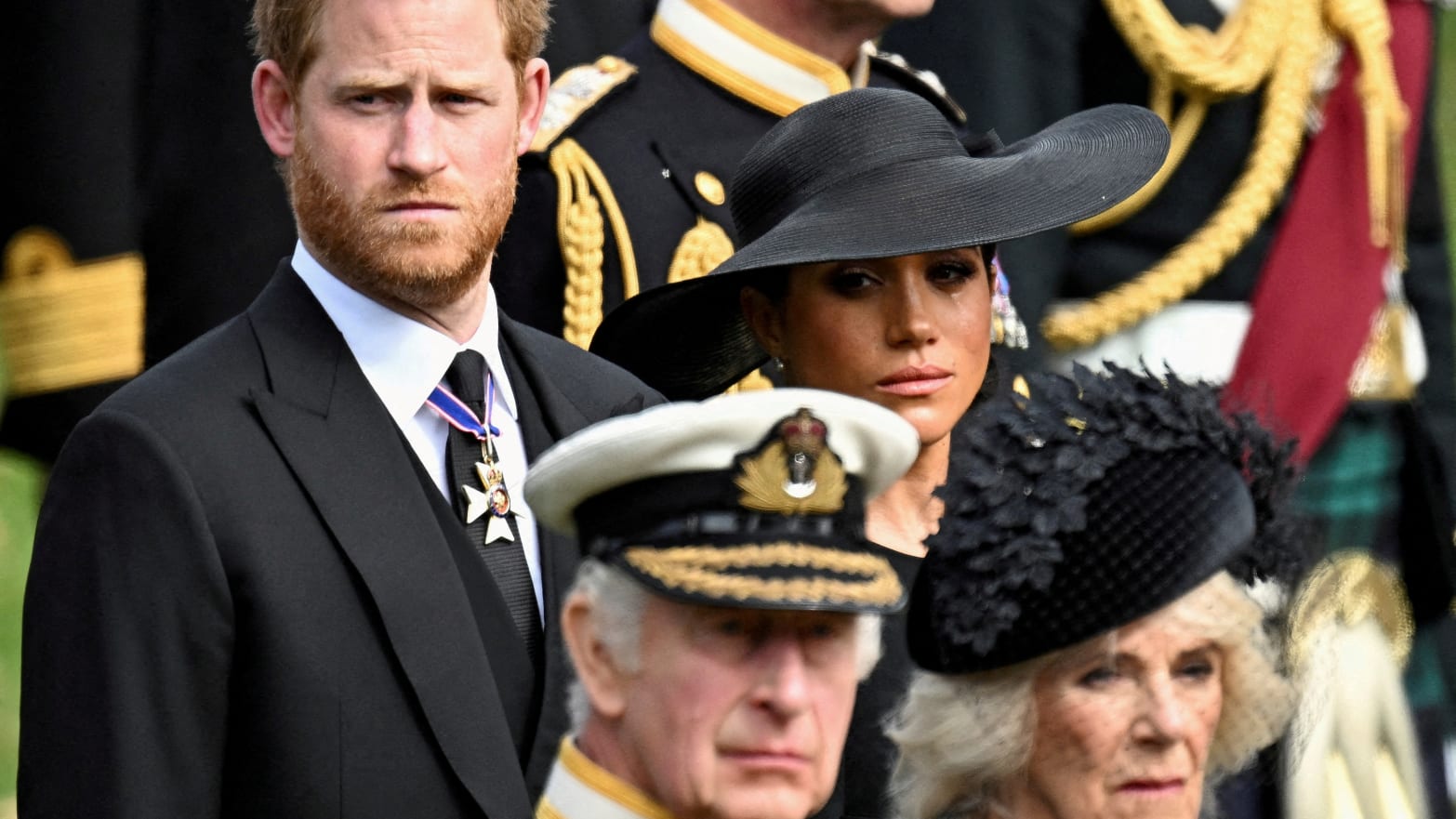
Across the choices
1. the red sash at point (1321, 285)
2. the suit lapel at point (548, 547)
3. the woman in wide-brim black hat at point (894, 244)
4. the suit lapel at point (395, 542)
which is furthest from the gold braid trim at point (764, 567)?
the red sash at point (1321, 285)

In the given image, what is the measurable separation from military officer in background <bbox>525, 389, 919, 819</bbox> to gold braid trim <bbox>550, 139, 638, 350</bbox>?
1685mm

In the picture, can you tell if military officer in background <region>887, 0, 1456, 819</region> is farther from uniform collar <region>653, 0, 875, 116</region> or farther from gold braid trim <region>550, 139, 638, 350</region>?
gold braid trim <region>550, 139, 638, 350</region>

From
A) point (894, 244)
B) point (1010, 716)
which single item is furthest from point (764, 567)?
point (894, 244)

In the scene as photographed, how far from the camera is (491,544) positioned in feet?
11.8

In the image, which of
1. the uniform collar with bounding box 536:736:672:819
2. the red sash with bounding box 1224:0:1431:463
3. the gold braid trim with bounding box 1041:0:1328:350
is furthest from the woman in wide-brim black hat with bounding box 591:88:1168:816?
the red sash with bounding box 1224:0:1431:463

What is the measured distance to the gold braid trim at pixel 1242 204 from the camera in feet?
18.8

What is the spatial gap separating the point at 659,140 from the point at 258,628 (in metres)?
1.76

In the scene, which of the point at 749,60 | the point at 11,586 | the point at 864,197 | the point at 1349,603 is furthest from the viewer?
the point at 11,586

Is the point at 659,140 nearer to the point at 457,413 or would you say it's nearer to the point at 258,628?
the point at 457,413

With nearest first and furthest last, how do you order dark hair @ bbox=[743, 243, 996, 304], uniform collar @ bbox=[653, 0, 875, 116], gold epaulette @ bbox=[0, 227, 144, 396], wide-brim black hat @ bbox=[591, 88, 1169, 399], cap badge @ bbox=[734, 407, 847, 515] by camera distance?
cap badge @ bbox=[734, 407, 847, 515] → wide-brim black hat @ bbox=[591, 88, 1169, 399] → dark hair @ bbox=[743, 243, 996, 304] → gold epaulette @ bbox=[0, 227, 144, 396] → uniform collar @ bbox=[653, 0, 875, 116]

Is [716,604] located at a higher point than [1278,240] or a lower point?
lower

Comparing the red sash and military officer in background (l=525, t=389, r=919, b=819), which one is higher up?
the red sash

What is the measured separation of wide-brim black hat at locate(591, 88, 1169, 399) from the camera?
409 centimetres

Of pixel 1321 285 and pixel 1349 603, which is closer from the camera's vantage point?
pixel 1349 603
